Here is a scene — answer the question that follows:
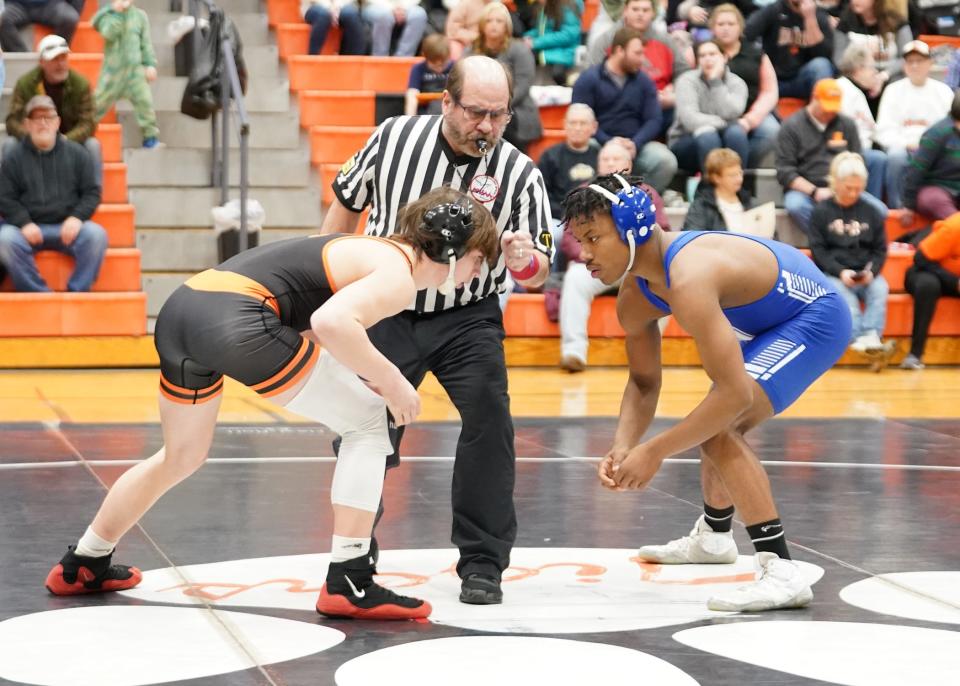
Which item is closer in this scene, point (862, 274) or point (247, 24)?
point (862, 274)

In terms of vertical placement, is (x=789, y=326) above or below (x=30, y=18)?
below

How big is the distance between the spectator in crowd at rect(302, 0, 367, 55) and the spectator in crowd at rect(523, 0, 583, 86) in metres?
1.48

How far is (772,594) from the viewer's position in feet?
15.2

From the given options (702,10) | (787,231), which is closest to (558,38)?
(702,10)

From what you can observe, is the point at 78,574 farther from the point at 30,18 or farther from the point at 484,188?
the point at 30,18

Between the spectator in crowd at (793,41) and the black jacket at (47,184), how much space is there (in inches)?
228

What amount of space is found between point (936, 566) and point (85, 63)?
30.9ft

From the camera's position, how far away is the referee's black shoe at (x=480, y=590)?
4746 millimetres

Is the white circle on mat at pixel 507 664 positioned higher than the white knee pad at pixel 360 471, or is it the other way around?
the white knee pad at pixel 360 471

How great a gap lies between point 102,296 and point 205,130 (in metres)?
2.53

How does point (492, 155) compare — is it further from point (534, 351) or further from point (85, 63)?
point (85, 63)

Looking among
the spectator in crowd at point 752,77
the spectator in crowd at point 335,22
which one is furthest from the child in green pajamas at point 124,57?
the spectator in crowd at point 752,77

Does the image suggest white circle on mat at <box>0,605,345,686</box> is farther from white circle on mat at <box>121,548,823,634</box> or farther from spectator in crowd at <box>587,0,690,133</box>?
spectator in crowd at <box>587,0,690,133</box>

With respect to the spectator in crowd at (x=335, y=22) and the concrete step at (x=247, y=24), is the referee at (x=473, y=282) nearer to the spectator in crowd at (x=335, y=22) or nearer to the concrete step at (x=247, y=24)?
the spectator in crowd at (x=335, y=22)
